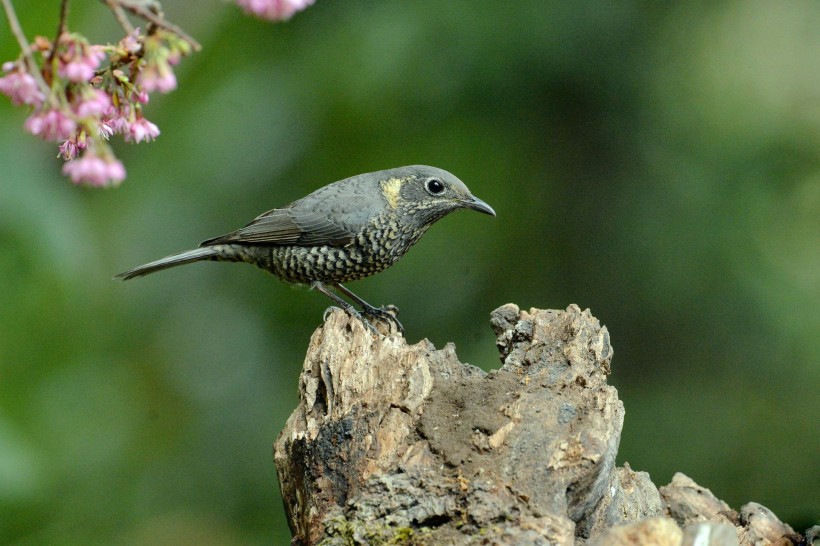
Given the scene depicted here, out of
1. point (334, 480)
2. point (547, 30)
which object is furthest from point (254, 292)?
point (334, 480)

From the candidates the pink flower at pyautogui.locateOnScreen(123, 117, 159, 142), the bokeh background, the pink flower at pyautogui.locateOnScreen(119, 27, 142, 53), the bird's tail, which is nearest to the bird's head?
the bird's tail

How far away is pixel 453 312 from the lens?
769 centimetres

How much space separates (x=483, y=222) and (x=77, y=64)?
5.48 m

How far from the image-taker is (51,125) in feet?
7.55

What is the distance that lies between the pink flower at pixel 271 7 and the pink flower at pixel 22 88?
548mm

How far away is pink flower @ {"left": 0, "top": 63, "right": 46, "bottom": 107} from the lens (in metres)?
2.35

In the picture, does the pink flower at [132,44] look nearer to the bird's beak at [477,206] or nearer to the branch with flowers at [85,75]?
the branch with flowers at [85,75]

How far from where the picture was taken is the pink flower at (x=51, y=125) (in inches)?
89.8

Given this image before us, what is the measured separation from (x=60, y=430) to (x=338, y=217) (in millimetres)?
2687

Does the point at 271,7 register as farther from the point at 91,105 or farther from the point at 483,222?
the point at 483,222

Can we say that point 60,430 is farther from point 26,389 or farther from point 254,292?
point 254,292

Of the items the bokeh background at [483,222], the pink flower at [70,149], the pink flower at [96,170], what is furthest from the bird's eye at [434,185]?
the pink flower at [96,170]

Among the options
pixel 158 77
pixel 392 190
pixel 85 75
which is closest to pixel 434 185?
pixel 392 190

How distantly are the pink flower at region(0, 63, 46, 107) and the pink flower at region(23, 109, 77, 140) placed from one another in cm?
5
